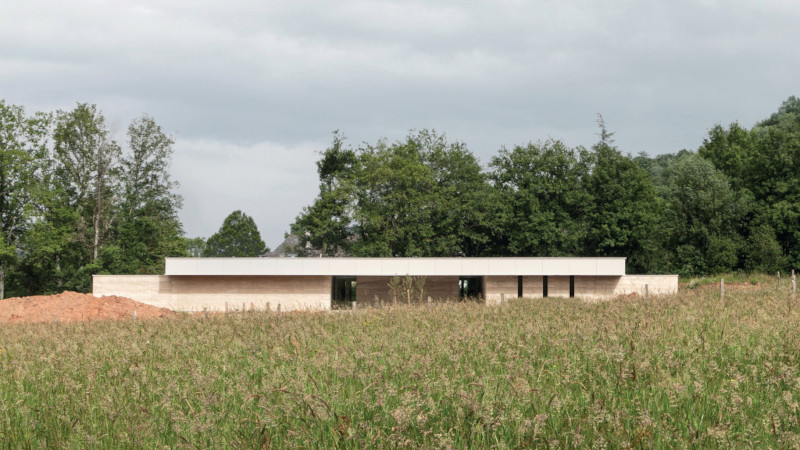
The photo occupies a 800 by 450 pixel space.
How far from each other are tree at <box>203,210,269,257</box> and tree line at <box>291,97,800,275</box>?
26.2 meters

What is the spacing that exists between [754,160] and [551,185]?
694 inches

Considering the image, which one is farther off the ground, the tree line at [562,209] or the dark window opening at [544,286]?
the tree line at [562,209]

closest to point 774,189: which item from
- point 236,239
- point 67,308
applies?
point 67,308

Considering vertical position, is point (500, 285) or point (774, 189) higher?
point (774, 189)

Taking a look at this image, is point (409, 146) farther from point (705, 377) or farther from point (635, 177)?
point (705, 377)

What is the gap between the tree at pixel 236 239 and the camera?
79.1 meters

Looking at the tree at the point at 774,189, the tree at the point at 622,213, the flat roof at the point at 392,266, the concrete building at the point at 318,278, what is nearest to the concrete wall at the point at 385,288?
the concrete building at the point at 318,278

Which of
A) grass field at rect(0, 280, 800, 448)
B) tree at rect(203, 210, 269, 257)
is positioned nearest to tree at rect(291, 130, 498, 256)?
tree at rect(203, 210, 269, 257)

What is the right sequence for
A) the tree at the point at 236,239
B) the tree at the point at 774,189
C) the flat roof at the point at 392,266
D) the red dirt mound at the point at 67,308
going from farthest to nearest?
the tree at the point at 236,239, the tree at the point at 774,189, the flat roof at the point at 392,266, the red dirt mound at the point at 67,308

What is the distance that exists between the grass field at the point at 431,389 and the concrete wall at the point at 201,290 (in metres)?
28.0

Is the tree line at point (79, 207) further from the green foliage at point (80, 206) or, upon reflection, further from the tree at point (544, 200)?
the tree at point (544, 200)

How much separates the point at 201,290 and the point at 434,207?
20630 millimetres

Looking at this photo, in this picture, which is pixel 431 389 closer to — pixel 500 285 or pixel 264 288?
pixel 264 288

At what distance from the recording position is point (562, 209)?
51.8m
